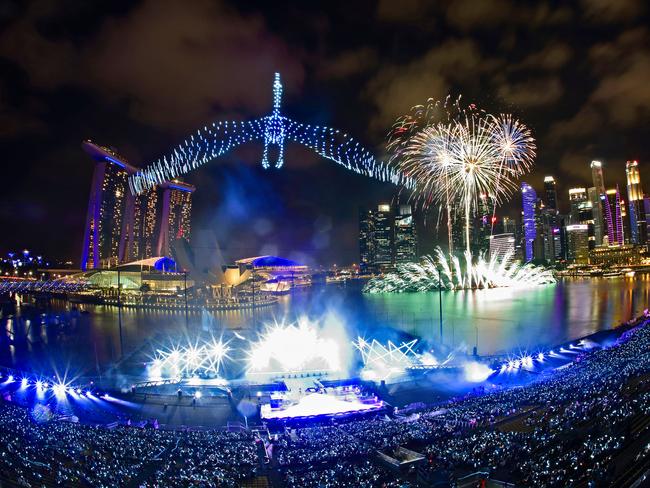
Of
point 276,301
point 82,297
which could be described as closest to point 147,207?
point 82,297

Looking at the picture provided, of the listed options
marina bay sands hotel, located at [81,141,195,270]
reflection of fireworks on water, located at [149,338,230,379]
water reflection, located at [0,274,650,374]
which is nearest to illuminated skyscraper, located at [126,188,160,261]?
marina bay sands hotel, located at [81,141,195,270]

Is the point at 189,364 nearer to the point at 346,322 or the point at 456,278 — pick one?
the point at 346,322

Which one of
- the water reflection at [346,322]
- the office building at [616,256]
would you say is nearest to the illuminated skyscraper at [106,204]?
the water reflection at [346,322]

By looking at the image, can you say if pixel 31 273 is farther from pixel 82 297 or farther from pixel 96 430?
pixel 96 430

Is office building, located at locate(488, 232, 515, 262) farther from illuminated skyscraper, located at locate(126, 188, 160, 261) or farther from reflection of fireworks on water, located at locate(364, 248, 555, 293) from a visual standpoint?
illuminated skyscraper, located at locate(126, 188, 160, 261)

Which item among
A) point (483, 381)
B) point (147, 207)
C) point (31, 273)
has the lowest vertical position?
point (483, 381)

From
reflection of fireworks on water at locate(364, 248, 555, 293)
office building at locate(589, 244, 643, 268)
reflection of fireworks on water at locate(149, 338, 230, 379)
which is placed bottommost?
reflection of fireworks on water at locate(149, 338, 230, 379)
